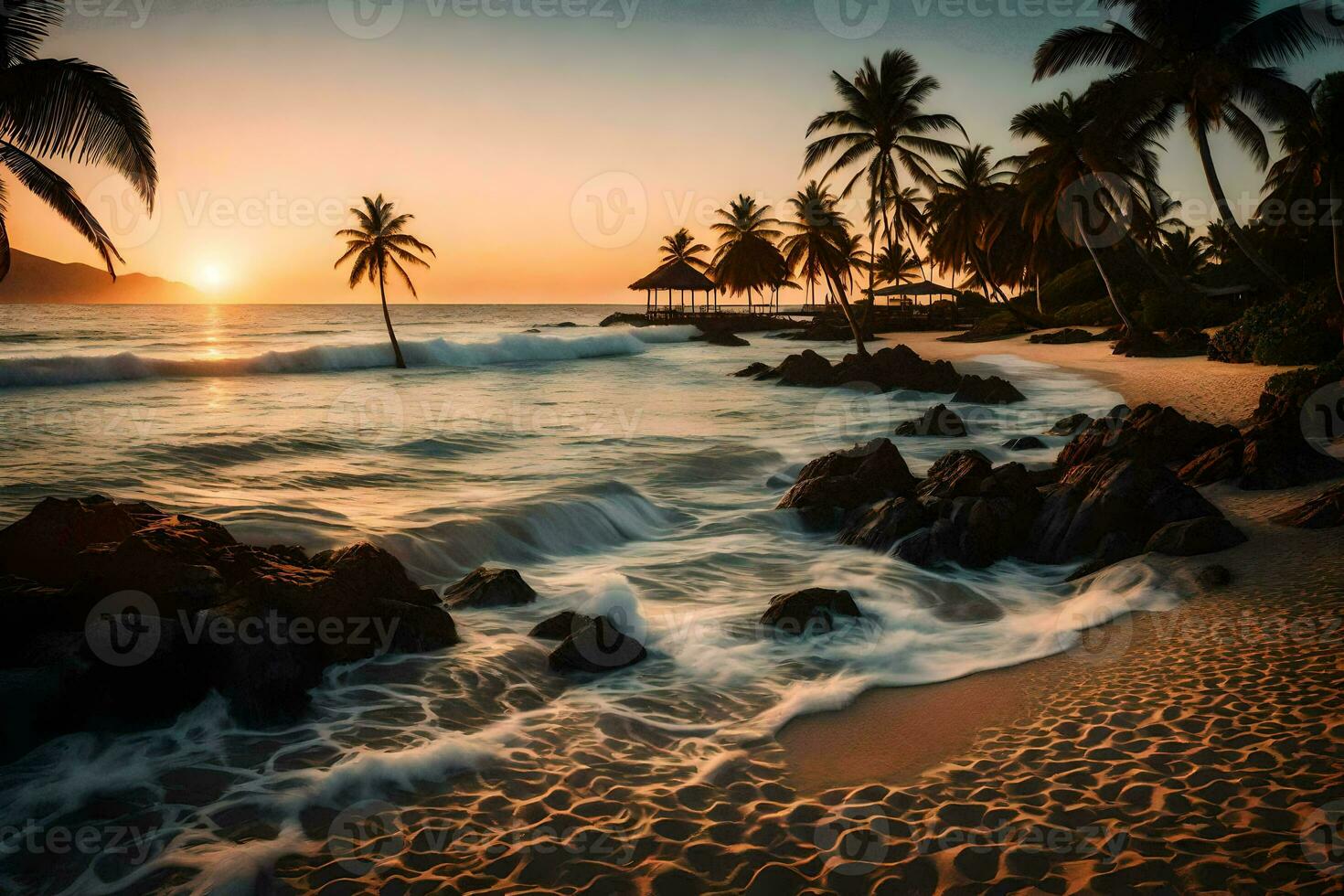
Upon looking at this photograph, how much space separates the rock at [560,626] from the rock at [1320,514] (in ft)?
22.4

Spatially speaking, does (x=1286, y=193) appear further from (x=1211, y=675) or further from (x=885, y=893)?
(x=885, y=893)

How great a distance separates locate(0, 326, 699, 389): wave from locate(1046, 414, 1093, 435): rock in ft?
116

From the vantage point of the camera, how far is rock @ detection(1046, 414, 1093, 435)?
53.5 feet

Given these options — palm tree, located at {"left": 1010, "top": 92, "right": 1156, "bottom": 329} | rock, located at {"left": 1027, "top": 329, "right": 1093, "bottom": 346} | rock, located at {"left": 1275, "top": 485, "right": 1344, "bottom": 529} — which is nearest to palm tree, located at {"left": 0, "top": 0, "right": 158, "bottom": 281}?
rock, located at {"left": 1275, "top": 485, "right": 1344, "bottom": 529}

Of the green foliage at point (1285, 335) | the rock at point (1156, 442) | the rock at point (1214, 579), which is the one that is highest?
the green foliage at point (1285, 335)

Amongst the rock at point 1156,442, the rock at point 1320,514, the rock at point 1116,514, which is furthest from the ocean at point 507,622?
the rock at point 1156,442

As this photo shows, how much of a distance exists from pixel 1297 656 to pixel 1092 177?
1296 inches

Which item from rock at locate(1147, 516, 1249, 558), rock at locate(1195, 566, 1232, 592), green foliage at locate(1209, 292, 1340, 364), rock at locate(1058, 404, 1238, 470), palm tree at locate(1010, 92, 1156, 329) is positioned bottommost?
rock at locate(1195, 566, 1232, 592)

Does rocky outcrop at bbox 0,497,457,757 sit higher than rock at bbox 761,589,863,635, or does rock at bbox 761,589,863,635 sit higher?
rocky outcrop at bbox 0,497,457,757

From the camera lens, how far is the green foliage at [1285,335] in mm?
20000

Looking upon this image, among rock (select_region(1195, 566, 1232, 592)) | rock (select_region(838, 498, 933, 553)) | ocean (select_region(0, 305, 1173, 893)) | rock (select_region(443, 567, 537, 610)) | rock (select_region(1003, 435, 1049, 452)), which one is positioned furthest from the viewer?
rock (select_region(1003, 435, 1049, 452))

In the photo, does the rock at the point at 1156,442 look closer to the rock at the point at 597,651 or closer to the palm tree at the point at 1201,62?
the rock at the point at 597,651

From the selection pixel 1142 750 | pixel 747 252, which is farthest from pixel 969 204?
pixel 1142 750

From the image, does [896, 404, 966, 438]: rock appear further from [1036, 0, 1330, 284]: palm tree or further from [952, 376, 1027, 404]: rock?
[1036, 0, 1330, 284]: palm tree
